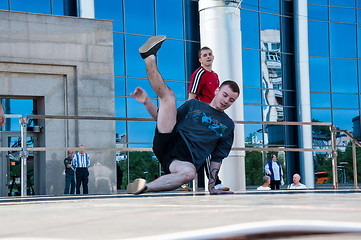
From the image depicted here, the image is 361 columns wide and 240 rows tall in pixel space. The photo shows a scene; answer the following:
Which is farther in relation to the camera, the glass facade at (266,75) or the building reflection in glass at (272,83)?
the building reflection in glass at (272,83)

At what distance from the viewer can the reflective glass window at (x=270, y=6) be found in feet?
84.6

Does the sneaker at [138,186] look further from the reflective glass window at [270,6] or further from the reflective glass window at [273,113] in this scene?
the reflective glass window at [270,6]

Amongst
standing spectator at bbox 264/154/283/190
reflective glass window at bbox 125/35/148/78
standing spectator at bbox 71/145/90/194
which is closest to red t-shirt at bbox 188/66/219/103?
standing spectator at bbox 71/145/90/194

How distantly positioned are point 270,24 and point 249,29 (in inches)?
51.1

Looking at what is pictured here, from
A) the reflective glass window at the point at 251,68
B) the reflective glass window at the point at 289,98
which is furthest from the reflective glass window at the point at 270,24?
the reflective glass window at the point at 289,98

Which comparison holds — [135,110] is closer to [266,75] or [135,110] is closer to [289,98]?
[266,75]

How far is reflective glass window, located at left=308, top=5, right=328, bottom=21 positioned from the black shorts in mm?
22708

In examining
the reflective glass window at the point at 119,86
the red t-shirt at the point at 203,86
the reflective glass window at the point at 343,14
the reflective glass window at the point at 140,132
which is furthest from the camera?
the reflective glass window at the point at 343,14

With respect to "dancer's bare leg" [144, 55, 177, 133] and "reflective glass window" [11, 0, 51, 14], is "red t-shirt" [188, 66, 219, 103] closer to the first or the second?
"dancer's bare leg" [144, 55, 177, 133]

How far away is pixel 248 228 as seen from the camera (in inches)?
66.5

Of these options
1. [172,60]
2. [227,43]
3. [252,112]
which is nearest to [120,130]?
[172,60]

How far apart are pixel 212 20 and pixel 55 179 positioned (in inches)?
268

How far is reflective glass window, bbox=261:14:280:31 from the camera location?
25.6m

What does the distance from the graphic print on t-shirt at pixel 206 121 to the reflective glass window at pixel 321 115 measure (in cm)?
2123
